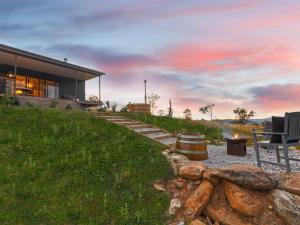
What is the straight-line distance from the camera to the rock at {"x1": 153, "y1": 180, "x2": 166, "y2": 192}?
15.6 ft

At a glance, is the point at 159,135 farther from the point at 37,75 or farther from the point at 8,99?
the point at 37,75

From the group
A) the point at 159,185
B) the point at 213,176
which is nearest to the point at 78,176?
the point at 159,185

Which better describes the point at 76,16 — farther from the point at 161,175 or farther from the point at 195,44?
the point at 161,175

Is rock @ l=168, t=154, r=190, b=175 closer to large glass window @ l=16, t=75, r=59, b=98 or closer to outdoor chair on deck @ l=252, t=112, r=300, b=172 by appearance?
outdoor chair on deck @ l=252, t=112, r=300, b=172

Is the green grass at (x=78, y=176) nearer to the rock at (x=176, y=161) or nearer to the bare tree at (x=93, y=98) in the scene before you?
the rock at (x=176, y=161)

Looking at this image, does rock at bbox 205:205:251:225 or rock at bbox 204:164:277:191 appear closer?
rock at bbox 205:205:251:225

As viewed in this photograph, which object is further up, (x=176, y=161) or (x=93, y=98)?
(x=93, y=98)

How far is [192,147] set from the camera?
651cm

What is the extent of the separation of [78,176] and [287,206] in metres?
3.90

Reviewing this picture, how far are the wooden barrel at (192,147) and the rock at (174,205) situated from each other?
2.17m

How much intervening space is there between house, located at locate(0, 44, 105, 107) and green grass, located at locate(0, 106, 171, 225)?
9168mm

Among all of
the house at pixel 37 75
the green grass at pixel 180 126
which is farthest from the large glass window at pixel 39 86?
the green grass at pixel 180 126

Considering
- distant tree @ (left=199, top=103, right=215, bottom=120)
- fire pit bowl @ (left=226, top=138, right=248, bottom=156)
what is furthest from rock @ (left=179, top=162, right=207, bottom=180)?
distant tree @ (left=199, top=103, right=215, bottom=120)

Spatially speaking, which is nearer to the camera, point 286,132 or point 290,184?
point 290,184
